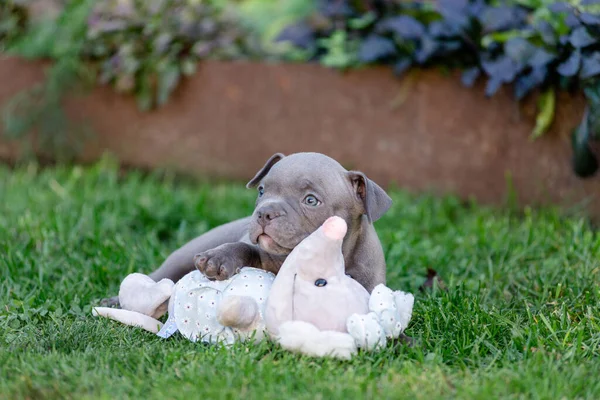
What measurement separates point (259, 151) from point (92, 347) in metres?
3.98

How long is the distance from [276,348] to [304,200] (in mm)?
578

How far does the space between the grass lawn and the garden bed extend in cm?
34

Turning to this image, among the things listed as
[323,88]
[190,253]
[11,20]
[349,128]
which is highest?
[11,20]

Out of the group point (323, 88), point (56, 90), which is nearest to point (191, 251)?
point (323, 88)

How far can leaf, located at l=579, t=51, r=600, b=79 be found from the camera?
5102 millimetres

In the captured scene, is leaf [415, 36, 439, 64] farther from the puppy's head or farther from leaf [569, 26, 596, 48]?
the puppy's head

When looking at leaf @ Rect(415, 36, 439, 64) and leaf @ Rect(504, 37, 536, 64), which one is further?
leaf @ Rect(415, 36, 439, 64)

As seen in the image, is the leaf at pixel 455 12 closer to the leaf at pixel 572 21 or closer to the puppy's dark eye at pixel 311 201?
the leaf at pixel 572 21

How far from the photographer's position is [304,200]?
10.7 ft

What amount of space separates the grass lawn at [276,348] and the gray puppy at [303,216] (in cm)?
34

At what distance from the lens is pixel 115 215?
535 centimetres

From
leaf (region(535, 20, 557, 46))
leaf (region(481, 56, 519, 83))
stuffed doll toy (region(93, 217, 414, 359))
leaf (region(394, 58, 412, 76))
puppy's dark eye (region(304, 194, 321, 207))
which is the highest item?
puppy's dark eye (region(304, 194, 321, 207))

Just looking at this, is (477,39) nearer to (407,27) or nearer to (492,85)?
(492,85)

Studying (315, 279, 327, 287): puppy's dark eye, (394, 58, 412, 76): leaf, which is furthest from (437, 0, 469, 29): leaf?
(315, 279, 327, 287): puppy's dark eye
